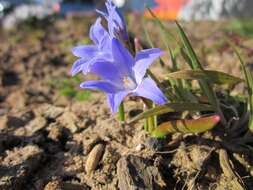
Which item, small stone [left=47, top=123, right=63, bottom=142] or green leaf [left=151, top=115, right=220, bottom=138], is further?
small stone [left=47, top=123, right=63, bottom=142]

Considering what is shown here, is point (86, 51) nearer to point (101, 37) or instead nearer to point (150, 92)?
point (101, 37)

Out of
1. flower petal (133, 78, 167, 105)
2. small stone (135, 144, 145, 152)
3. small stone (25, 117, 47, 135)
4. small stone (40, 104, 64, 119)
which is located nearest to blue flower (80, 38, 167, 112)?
flower petal (133, 78, 167, 105)

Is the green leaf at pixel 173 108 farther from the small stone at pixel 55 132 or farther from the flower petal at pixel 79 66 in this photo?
the small stone at pixel 55 132

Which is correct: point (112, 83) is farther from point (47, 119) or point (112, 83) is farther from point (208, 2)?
point (208, 2)

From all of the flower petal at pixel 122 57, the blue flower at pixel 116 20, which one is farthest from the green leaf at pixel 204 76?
the blue flower at pixel 116 20

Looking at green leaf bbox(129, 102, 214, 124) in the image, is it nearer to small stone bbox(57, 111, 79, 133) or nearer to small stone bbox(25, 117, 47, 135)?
small stone bbox(57, 111, 79, 133)

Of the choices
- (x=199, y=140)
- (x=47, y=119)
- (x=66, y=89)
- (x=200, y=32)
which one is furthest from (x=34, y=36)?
(x=199, y=140)
